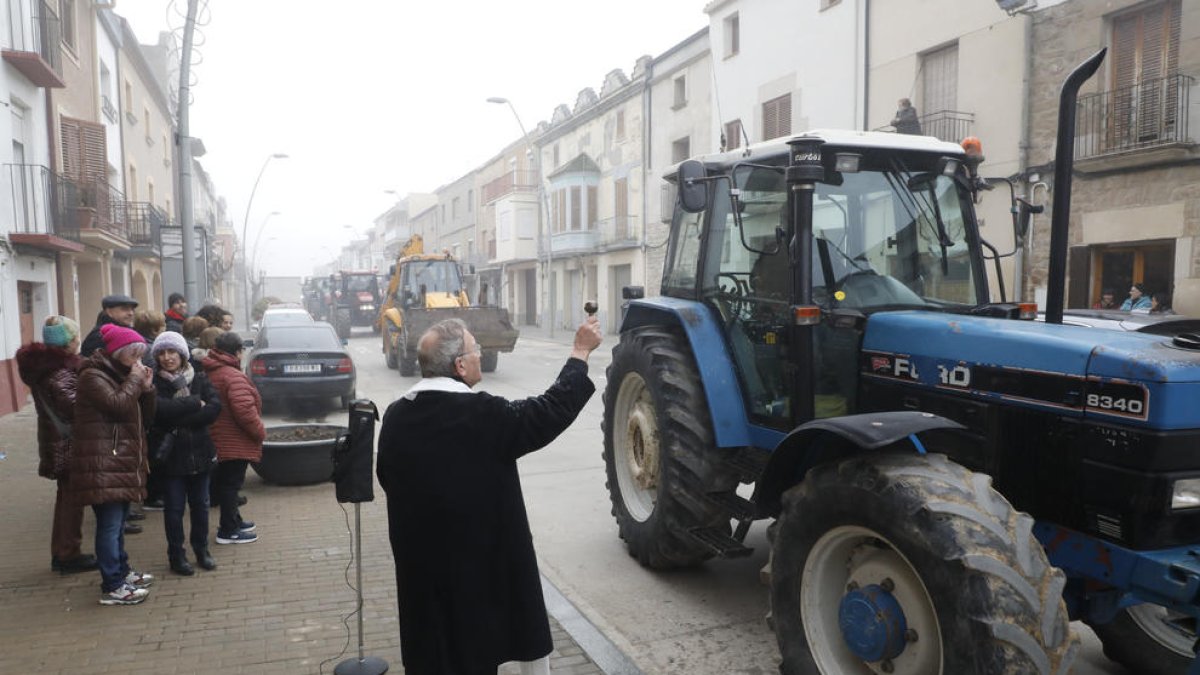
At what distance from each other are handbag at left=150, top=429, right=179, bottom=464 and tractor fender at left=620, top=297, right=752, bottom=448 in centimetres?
318

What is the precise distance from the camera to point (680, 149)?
26234 millimetres

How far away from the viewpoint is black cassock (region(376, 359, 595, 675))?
2.70 m

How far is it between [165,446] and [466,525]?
3.12 m

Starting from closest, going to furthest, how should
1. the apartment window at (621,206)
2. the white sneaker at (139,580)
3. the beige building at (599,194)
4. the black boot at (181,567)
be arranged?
the white sneaker at (139,580), the black boot at (181,567), the beige building at (599,194), the apartment window at (621,206)

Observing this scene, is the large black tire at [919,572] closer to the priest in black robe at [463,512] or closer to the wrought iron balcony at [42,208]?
the priest in black robe at [463,512]

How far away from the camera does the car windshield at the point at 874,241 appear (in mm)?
4008

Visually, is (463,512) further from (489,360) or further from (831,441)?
(489,360)

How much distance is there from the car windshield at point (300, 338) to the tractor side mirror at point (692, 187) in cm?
878

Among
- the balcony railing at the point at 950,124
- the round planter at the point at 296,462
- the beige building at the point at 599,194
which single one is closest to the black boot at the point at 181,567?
the round planter at the point at 296,462

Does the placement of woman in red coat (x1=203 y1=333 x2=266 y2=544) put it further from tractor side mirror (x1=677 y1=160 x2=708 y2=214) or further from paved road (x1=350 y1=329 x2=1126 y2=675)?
tractor side mirror (x1=677 y1=160 x2=708 y2=214)

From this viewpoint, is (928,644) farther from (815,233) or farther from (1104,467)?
(815,233)

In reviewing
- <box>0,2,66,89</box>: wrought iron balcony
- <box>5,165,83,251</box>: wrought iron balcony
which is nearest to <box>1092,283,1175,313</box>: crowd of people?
<box>5,165,83,251</box>: wrought iron balcony

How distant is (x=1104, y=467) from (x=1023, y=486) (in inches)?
14.1

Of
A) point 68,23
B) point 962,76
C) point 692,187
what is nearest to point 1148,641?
point 692,187
